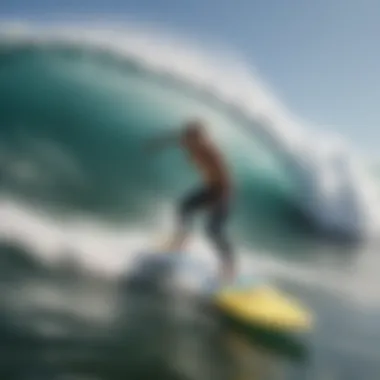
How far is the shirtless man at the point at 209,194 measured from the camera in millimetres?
1466

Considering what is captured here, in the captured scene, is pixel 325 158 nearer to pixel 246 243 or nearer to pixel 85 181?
pixel 246 243

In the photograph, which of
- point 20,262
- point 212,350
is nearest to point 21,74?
point 20,262

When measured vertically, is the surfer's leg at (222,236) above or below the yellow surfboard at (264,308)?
above

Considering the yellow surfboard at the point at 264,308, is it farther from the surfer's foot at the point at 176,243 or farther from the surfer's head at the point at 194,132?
the surfer's head at the point at 194,132

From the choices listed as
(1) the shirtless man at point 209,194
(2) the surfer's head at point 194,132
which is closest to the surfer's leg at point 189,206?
(1) the shirtless man at point 209,194

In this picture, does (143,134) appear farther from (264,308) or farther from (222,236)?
(264,308)

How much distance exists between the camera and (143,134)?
149 centimetres

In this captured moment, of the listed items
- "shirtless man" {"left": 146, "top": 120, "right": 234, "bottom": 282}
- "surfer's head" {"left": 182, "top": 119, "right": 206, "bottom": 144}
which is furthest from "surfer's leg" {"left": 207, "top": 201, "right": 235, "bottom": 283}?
"surfer's head" {"left": 182, "top": 119, "right": 206, "bottom": 144}

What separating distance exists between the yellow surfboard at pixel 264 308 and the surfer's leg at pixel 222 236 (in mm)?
44

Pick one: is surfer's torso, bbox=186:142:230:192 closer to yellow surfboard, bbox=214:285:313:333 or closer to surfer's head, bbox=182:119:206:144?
surfer's head, bbox=182:119:206:144

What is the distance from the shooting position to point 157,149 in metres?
1.49

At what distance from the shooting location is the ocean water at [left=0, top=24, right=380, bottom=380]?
1.42 meters

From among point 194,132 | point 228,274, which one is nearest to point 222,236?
point 228,274

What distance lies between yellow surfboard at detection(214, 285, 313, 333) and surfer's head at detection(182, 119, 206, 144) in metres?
0.30
